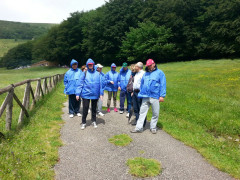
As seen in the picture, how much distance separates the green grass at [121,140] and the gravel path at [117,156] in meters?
0.14

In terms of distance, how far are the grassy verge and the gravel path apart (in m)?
0.22

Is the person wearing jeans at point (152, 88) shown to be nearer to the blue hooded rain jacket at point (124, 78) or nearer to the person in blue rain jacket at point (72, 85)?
the blue hooded rain jacket at point (124, 78)

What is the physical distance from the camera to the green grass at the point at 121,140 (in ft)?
16.0

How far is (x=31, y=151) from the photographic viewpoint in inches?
162

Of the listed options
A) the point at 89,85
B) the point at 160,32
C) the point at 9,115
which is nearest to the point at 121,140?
the point at 89,85

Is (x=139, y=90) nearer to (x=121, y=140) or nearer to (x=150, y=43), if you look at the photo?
(x=121, y=140)

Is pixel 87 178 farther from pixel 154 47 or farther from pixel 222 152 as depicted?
pixel 154 47

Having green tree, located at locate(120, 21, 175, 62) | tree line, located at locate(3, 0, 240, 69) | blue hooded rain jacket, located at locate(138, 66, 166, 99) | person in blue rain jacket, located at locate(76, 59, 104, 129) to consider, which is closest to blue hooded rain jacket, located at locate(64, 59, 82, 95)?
person in blue rain jacket, located at locate(76, 59, 104, 129)

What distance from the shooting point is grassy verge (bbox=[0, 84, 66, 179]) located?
10.9ft

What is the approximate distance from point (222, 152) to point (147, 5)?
51.0m

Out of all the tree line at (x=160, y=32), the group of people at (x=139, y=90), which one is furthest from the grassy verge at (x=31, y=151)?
the tree line at (x=160, y=32)

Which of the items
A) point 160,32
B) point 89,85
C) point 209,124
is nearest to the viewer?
point 89,85

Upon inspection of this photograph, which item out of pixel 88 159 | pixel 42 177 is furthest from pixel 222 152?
pixel 42 177

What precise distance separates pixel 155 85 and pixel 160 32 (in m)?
38.4
